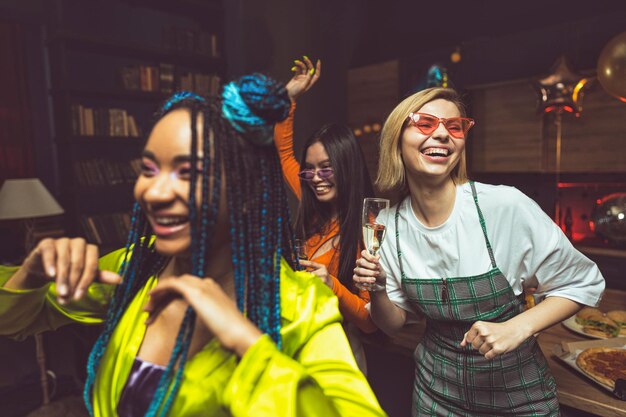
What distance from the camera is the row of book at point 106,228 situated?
4.23 meters

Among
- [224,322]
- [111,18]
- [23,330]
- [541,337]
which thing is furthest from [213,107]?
[111,18]

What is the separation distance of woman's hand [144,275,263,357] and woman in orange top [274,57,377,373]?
1.02 metres

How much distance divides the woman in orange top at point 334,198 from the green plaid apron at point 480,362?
0.30m

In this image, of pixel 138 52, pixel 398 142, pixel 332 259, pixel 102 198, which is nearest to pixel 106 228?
pixel 102 198

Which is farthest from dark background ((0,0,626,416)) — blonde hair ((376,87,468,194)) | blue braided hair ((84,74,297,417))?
blue braided hair ((84,74,297,417))

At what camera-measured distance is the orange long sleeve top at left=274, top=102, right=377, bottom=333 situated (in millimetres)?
1569

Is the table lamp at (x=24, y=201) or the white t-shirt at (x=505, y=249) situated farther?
the table lamp at (x=24, y=201)

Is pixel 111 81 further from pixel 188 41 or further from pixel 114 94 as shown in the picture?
pixel 188 41

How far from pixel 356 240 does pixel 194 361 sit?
1102mm

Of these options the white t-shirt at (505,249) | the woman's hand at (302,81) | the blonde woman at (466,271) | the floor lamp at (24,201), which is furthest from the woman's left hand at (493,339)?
the floor lamp at (24,201)

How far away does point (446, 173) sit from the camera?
4.64 feet

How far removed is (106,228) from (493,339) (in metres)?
3.96

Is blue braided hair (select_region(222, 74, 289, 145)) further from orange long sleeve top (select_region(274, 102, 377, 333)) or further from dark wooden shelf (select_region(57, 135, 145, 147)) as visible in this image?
dark wooden shelf (select_region(57, 135, 145, 147))

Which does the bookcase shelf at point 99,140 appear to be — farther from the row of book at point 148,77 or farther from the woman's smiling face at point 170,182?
the woman's smiling face at point 170,182
